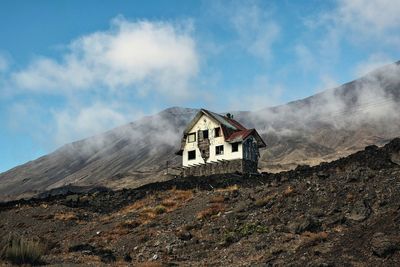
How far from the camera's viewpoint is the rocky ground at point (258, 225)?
57.4ft

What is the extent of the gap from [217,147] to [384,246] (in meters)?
38.4

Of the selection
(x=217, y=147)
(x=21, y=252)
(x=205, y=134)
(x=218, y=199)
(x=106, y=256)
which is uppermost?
(x=205, y=134)

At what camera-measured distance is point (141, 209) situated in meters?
33.2

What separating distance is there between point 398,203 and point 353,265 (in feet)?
20.0

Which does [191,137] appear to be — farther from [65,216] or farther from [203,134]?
[65,216]

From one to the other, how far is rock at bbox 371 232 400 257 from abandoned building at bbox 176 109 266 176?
116 ft

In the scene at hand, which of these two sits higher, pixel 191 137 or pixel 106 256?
Result: pixel 191 137

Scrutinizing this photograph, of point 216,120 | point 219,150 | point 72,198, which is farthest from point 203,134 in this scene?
point 72,198

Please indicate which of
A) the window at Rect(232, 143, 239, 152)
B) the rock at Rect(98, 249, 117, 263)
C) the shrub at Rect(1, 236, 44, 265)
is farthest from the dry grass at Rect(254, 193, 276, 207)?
the window at Rect(232, 143, 239, 152)

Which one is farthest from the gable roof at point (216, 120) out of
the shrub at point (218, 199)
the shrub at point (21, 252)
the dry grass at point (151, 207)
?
the shrub at point (21, 252)

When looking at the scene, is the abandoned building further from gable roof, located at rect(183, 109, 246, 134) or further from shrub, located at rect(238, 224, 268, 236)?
shrub, located at rect(238, 224, 268, 236)

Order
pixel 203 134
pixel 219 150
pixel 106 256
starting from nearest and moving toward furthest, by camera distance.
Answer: pixel 106 256
pixel 219 150
pixel 203 134

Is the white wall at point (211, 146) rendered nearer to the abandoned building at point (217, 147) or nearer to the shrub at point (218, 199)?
the abandoned building at point (217, 147)

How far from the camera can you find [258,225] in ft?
75.3
